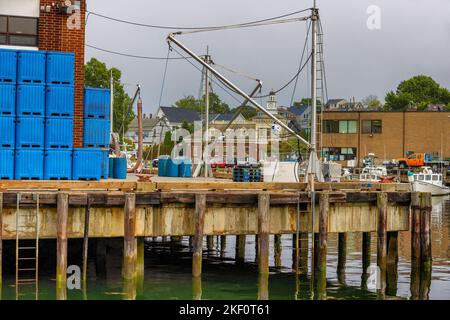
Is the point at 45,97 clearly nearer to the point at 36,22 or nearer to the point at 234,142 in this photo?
the point at 36,22

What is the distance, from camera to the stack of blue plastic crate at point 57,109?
3525cm

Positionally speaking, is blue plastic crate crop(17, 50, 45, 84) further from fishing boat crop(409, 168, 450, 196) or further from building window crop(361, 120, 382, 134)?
building window crop(361, 120, 382, 134)

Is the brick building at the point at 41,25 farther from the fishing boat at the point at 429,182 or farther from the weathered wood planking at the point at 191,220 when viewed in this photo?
the fishing boat at the point at 429,182

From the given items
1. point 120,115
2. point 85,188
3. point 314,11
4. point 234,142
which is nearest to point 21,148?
point 85,188

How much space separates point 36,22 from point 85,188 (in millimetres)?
9164

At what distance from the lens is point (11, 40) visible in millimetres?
36781

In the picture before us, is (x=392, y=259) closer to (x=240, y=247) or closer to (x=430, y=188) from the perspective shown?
(x=240, y=247)

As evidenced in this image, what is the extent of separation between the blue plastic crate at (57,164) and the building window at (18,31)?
5.07 m

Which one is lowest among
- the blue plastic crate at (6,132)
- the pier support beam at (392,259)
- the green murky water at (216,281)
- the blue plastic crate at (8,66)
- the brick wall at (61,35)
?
the green murky water at (216,281)

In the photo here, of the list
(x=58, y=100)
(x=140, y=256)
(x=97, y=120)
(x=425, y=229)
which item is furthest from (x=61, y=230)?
(x=425, y=229)

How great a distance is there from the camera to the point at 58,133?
35.4 meters

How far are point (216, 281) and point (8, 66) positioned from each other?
40.2 feet

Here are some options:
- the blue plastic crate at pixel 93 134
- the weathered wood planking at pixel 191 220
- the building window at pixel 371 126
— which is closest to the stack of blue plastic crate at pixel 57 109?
the blue plastic crate at pixel 93 134

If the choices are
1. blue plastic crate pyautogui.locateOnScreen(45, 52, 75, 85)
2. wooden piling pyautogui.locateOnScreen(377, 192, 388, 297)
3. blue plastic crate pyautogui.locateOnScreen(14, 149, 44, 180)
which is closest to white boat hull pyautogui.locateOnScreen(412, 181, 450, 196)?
wooden piling pyautogui.locateOnScreen(377, 192, 388, 297)
